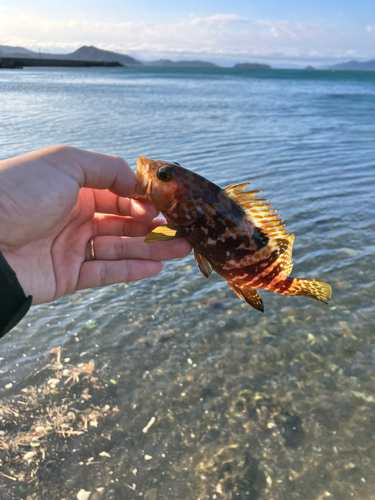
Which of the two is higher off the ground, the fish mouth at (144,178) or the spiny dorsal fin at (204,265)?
the fish mouth at (144,178)

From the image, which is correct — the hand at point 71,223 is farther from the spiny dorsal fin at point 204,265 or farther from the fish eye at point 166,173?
the fish eye at point 166,173

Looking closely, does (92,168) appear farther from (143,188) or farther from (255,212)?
(255,212)

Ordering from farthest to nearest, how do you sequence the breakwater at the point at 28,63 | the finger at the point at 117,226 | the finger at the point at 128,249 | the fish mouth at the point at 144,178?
the breakwater at the point at 28,63
the finger at the point at 117,226
the finger at the point at 128,249
the fish mouth at the point at 144,178

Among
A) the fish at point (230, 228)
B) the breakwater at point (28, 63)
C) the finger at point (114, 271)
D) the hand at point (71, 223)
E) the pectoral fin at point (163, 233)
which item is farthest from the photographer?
the breakwater at point (28, 63)

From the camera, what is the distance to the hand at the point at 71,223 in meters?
3.75

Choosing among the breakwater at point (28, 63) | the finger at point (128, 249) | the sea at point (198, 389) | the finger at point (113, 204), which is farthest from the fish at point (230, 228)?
the breakwater at point (28, 63)

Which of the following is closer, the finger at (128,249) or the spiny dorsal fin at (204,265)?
the spiny dorsal fin at (204,265)

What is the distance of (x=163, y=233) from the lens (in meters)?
3.45

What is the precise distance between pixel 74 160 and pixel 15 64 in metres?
167

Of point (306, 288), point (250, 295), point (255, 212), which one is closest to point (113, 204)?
point (255, 212)

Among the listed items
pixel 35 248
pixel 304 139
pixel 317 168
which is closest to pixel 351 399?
pixel 35 248

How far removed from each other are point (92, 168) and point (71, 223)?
0.99 meters

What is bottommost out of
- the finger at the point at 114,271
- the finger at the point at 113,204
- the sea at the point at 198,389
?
the sea at the point at 198,389

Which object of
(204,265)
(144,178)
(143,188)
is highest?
(144,178)
